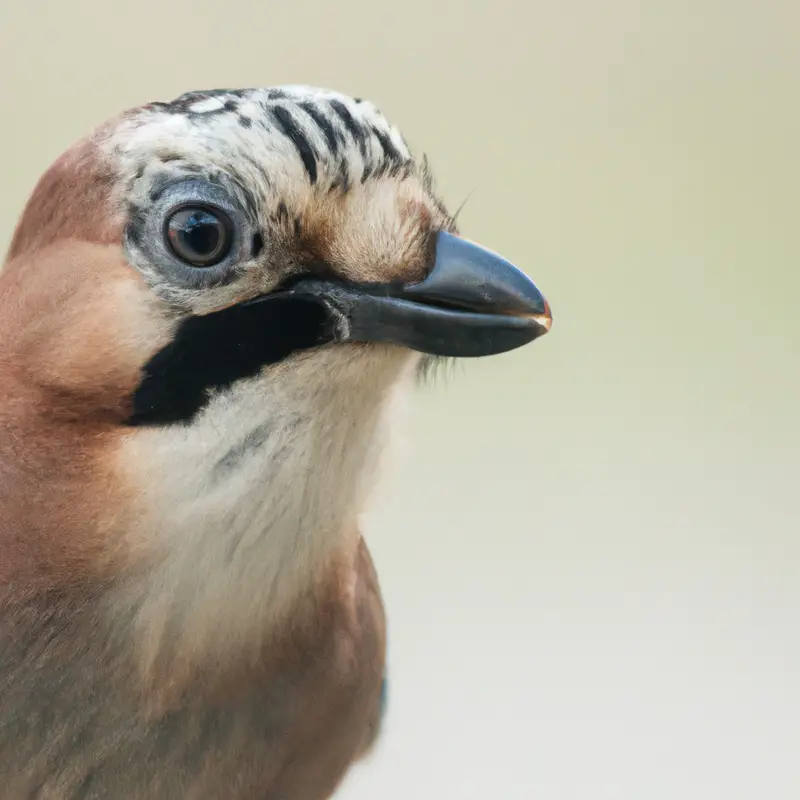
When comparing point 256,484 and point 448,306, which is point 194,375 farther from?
point 448,306

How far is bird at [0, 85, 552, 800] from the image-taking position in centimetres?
78

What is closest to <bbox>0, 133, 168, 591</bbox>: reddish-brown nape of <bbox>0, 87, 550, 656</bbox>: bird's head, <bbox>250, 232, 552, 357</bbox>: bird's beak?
<bbox>0, 87, 550, 656</bbox>: bird's head

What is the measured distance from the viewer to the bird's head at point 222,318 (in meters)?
0.78

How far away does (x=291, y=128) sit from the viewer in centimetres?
80

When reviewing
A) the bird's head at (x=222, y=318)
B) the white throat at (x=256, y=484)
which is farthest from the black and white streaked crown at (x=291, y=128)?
the white throat at (x=256, y=484)

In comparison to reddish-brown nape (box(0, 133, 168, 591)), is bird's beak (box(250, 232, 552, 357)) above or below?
above

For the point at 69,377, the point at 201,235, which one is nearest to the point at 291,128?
the point at 201,235

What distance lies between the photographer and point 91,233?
82 centimetres

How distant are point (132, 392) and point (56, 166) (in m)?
0.25

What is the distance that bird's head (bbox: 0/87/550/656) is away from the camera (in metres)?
0.78

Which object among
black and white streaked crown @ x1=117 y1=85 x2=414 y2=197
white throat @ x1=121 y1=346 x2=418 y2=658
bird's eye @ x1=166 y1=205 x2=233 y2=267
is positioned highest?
black and white streaked crown @ x1=117 y1=85 x2=414 y2=197

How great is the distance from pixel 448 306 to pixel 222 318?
0.17 metres

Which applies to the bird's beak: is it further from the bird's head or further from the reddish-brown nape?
the reddish-brown nape

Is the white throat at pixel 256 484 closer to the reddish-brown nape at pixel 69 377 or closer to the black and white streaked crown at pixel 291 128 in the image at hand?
the reddish-brown nape at pixel 69 377
